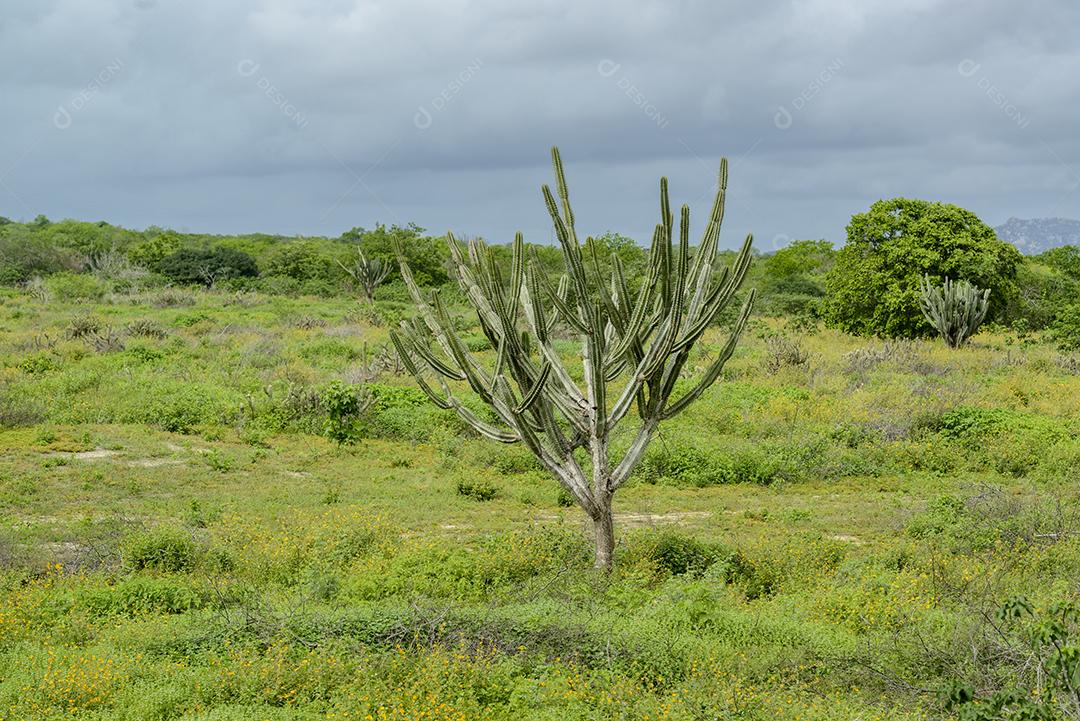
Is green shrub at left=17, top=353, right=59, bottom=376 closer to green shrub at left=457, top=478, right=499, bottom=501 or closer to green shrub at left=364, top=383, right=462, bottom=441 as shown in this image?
green shrub at left=364, top=383, right=462, bottom=441

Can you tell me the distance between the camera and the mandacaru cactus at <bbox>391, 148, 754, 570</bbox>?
32.4 ft

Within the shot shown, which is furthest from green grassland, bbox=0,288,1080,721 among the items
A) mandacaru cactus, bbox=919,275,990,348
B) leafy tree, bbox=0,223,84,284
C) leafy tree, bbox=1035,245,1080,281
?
leafy tree, bbox=0,223,84,284

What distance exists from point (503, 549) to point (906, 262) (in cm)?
2202

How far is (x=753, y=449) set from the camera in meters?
16.1

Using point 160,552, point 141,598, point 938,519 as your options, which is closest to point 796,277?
point 938,519

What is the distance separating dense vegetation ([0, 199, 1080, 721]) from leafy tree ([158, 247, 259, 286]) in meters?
20.6

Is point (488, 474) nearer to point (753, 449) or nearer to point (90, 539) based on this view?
point (753, 449)

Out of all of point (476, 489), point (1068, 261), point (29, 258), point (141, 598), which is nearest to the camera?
point (141, 598)

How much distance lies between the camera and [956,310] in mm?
26594

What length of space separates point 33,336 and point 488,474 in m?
15.9

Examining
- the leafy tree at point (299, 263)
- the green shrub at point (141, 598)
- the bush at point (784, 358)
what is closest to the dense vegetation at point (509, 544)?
the green shrub at point (141, 598)

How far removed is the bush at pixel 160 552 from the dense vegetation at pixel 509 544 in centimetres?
3

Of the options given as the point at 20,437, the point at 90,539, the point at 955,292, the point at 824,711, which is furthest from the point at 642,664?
the point at 955,292

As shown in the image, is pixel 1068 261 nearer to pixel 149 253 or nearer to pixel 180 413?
pixel 180 413
